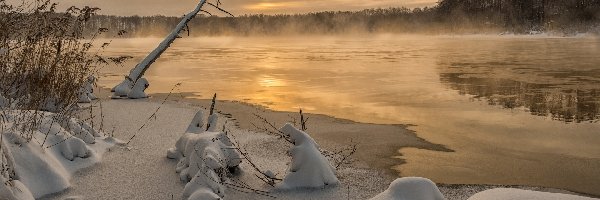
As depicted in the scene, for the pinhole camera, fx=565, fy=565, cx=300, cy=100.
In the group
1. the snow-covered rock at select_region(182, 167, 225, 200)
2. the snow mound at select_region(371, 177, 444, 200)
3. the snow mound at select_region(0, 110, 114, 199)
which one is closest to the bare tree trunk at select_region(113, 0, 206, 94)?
the snow mound at select_region(0, 110, 114, 199)

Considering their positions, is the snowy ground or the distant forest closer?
the snowy ground

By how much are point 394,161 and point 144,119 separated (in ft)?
13.3

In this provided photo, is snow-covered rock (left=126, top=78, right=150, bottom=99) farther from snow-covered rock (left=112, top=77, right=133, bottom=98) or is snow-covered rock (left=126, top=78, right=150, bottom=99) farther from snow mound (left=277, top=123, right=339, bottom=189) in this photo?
snow mound (left=277, top=123, right=339, bottom=189)

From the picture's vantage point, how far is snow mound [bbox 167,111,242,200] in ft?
14.3

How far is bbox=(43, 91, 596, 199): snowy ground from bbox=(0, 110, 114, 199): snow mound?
127mm

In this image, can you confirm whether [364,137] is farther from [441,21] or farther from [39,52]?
[441,21]

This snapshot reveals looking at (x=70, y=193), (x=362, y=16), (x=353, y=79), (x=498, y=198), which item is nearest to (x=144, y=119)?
(x=70, y=193)

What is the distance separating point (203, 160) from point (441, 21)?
299 ft

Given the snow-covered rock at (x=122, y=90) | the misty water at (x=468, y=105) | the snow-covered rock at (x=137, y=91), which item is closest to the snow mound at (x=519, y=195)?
the misty water at (x=468, y=105)

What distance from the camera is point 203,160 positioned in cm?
455

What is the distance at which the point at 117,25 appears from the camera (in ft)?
450

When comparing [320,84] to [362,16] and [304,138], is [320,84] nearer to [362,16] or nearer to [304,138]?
[304,138]

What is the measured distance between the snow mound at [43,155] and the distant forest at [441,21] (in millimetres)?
26207

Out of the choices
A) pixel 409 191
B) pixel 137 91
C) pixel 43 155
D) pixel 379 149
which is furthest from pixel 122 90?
pixel 409 191
